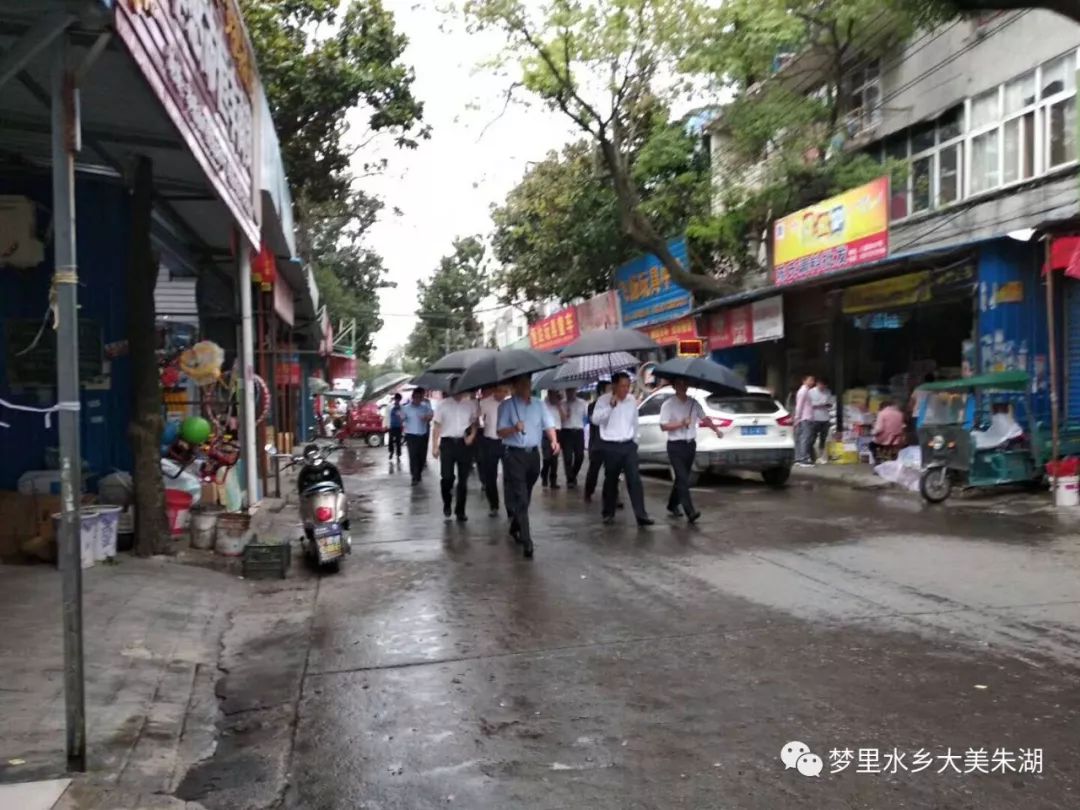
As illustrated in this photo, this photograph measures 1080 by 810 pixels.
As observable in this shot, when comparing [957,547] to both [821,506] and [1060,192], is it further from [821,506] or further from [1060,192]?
[1060,192]

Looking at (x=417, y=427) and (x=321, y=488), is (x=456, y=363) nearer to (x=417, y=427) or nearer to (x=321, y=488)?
(x=417, y=427)

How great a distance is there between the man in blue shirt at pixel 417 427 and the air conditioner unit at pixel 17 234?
7.30 m

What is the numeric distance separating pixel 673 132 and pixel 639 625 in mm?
19292

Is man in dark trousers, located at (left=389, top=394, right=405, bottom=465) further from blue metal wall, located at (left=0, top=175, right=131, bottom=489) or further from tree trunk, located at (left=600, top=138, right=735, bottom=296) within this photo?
blue metal wall, located at (left=0, top=175, right=131, bottom=489)

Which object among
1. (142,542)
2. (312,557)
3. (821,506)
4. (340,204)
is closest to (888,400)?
(821,506)

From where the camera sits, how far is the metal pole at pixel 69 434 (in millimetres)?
3980

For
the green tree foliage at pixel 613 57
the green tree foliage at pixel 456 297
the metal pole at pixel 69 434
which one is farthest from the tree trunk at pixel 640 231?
the green tree foliage at pixel 456 297

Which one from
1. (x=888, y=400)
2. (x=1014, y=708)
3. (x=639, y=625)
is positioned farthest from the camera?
(x=888, y=400)

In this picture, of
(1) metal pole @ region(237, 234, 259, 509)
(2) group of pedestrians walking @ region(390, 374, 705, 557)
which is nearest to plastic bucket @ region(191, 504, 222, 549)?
(1) metal pole @ region(237, 234, 259, 509)

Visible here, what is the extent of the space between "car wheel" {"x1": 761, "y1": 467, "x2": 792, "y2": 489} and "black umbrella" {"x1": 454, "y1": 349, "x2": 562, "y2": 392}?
20.8 feet

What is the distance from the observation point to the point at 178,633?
6500 mm

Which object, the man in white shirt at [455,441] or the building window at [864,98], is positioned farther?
the building window at [864,98]

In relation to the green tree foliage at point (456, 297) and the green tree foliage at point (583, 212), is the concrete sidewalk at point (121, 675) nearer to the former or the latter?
the green tree foliage at point (583, 212)

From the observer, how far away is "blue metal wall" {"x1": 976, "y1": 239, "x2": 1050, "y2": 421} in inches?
526
